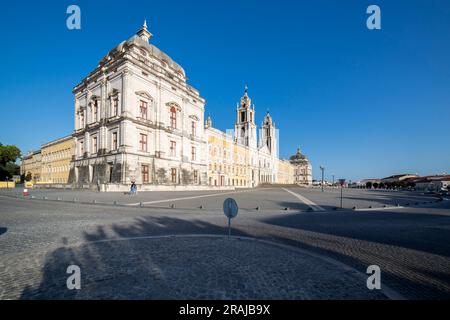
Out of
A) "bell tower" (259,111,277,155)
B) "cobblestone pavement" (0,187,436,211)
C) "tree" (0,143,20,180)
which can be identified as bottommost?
"cobblestone pavement" (0,187,436,211)

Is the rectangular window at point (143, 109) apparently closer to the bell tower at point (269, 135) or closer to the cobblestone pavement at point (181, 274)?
the cobblestone pavement at point (181, 274)

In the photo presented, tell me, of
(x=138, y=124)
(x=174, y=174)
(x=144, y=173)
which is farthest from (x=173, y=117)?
(x=144, y=173)

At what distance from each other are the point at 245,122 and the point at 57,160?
58559 mm

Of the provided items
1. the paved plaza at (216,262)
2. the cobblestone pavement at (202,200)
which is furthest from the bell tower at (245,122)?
the paved plaza at (216,262)

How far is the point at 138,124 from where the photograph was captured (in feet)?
94.9

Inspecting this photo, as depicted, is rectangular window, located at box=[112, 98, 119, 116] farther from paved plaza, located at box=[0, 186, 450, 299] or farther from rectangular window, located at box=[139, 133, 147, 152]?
paved plaza, located at box=[0, 186, 450, 299]

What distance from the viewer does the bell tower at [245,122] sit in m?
80.9

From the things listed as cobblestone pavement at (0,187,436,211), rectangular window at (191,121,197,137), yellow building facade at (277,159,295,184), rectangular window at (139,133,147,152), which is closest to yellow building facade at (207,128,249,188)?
rectangular window at (191,121,197,137)

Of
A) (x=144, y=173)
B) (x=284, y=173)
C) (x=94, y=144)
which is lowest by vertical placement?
(x=284, y=173)

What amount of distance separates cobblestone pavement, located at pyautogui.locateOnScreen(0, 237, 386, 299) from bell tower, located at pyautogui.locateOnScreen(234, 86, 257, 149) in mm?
75783

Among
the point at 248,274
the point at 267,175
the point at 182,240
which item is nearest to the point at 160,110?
the point at 182,240

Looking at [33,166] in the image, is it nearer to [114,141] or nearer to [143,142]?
[114,141]

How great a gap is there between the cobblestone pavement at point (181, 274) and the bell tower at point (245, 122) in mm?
75783

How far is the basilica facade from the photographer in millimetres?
27656
